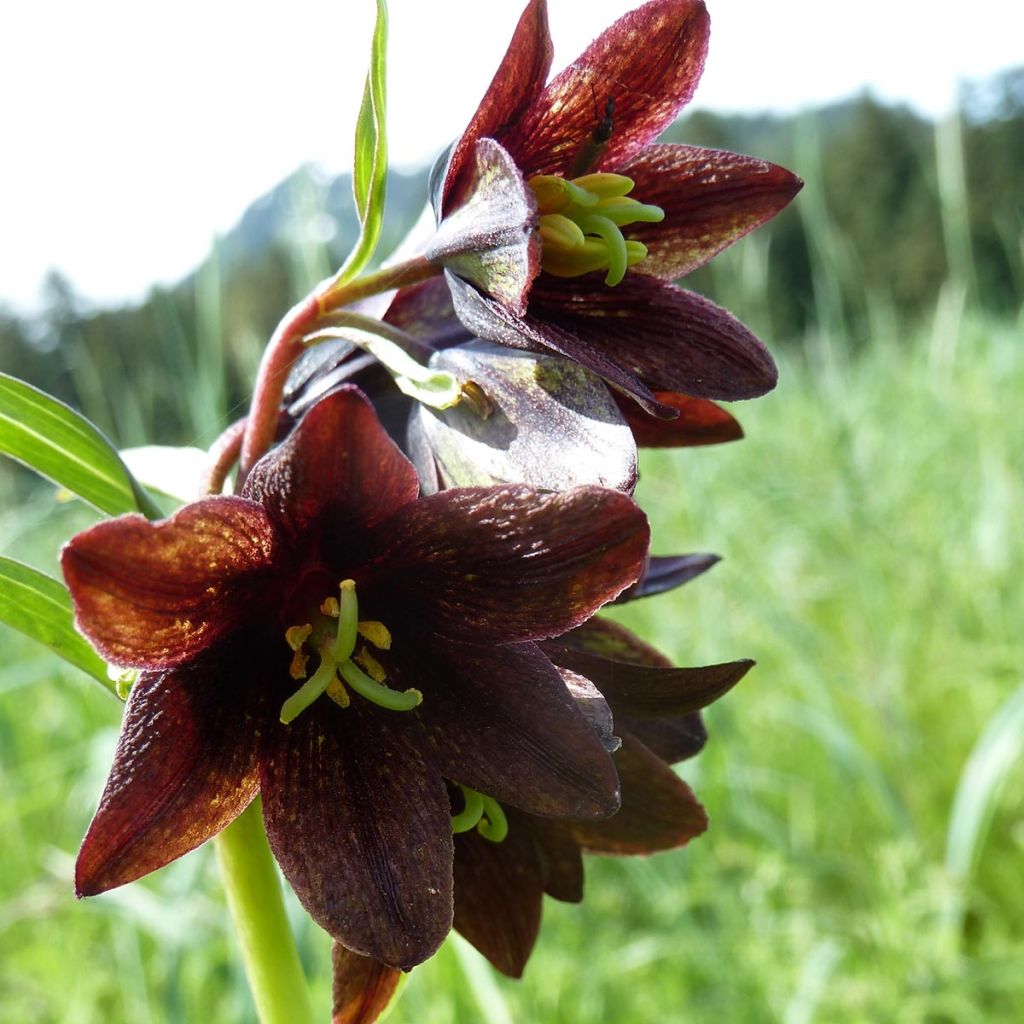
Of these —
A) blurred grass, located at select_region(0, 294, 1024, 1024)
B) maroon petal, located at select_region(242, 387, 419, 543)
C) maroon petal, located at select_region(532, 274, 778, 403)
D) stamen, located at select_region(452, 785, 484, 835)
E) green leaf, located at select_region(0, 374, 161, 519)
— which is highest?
maroon petal, located at select_region(532, 274, 778, 403)

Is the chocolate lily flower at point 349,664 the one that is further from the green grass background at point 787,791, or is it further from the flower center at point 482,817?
the green grass background at point 787,791

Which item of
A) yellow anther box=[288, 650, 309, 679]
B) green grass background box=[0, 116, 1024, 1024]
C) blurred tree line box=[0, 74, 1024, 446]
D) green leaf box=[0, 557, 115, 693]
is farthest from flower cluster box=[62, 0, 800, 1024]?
green grass background box=[0, 116, 1024, 1024]

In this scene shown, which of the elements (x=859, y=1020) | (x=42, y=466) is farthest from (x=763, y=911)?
(x=42, y=466)

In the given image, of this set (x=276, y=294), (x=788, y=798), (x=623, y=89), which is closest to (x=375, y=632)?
(x=623, y=89)

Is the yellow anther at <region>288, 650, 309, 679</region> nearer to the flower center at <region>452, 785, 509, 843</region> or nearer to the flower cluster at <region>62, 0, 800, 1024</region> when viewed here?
the flower cluster at <region>62, 0, 800, 1024</region>

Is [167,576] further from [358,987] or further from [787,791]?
[787,791]

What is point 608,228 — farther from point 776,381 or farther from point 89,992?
point 89,992

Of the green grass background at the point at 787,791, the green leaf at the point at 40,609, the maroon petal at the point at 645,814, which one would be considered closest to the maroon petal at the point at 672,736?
the maroon petal at the point at 645,814
